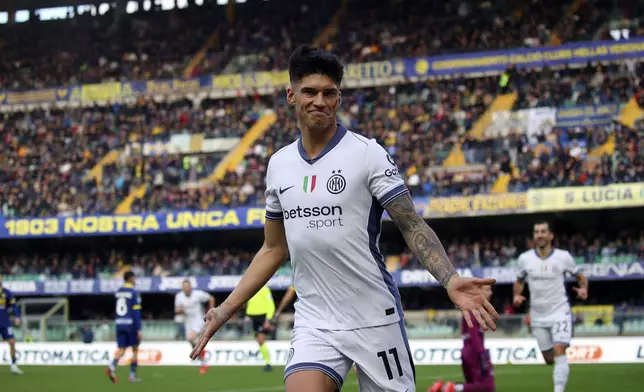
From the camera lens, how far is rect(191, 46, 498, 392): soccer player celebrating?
194 inches

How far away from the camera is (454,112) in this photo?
1489 inches

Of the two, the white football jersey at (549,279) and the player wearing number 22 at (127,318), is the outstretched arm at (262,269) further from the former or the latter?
the player wearing number 22 at (127,318)

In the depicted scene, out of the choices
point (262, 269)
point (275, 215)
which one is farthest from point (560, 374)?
point (275, 215)

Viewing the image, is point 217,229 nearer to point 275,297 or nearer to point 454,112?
point 275,297

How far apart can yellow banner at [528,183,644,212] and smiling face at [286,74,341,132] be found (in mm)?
27971

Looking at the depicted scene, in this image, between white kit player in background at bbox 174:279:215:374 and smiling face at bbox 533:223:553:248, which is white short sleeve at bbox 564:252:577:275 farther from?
white kit player in background at bbox 174:279:215:374

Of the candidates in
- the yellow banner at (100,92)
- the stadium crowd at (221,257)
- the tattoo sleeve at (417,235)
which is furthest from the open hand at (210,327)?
the yellow banner at (100,92)

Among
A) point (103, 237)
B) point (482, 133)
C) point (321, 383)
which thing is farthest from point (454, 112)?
point (321, 383)

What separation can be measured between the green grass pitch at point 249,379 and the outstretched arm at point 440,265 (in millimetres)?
11194

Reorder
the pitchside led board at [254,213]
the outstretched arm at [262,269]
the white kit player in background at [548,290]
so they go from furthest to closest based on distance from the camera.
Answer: the pitchside led board at [254,213], the white kit player in background at [548,290], the outstretched arm at [262,269]

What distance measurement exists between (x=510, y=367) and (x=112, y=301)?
23228mm

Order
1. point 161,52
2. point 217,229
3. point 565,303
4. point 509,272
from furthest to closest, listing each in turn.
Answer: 1. point 161,52
2. point 217,229
3. point 509,272
4. point 565,303

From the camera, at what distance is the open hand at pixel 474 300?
4.33 meters

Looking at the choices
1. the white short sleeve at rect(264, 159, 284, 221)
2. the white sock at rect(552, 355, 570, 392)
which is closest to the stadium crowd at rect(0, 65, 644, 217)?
the white sock at rect(552, 355, 570, 392)
